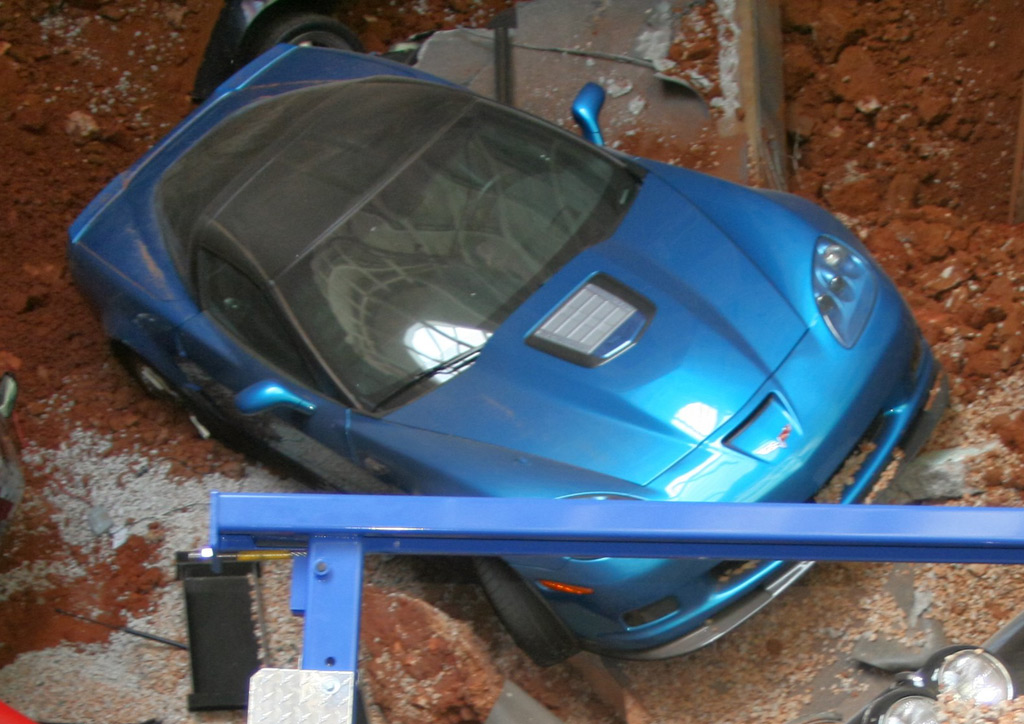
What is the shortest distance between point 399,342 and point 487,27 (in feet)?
8.01

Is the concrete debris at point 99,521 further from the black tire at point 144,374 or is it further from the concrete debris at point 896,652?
the concrete debris at point 896,652

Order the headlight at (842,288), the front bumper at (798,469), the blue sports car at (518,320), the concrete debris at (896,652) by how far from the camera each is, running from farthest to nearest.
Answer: the headlight at (842,288), the blue sports car at (518,320), the front bumper at (798,469), the concrete debris at (896,652)

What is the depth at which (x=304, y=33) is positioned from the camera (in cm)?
454

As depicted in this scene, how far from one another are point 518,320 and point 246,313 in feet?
3.06

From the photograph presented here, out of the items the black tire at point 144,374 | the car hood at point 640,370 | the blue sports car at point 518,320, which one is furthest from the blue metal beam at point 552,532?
the black tire at point 144,374

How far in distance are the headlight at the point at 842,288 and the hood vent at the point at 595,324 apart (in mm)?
518

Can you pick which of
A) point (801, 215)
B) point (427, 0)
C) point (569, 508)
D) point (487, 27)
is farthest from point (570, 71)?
point (569, 508)

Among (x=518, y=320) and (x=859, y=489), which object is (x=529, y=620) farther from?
(x=859, y=489)

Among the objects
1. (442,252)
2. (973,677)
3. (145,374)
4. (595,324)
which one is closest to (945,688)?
(973,677)

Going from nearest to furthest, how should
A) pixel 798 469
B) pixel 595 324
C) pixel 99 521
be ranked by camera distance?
pixel 798 469
pixel 595 324
pixel 99 521

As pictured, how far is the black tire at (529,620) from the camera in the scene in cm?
223

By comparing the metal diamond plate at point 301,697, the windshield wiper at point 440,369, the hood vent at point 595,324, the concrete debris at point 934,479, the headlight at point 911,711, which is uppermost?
the hood vent at point 595,324

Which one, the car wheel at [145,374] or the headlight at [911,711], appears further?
the car wheel at [145,374]

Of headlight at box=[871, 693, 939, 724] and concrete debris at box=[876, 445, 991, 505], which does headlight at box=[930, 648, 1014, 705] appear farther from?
concrete debris at box=[876, 445, 991, 505]
